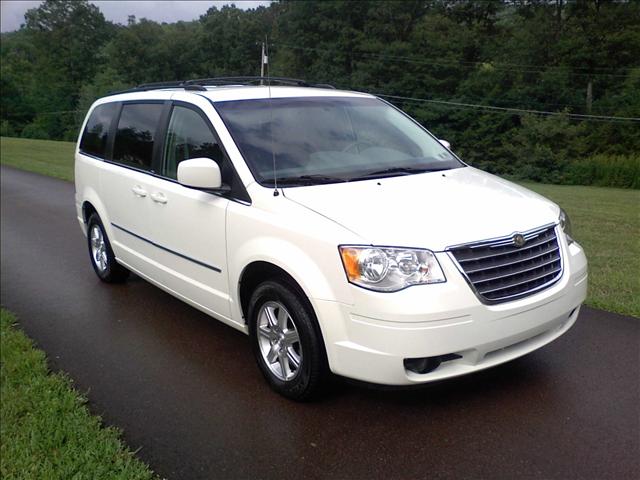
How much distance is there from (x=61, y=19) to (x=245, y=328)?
10593 cm

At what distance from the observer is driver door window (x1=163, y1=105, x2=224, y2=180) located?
14.1ft

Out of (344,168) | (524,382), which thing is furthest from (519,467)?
(344,168)

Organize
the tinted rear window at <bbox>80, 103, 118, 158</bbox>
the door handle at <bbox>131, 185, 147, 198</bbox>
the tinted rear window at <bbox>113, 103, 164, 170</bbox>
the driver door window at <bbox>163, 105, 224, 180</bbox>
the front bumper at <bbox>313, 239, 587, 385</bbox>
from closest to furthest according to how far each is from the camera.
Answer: the front bumper at <bbox>313, 239, 587, 385</bbox>, the driver door window at <bbox>163, 105, 224, 180</bbox>, the door handle at <bbox>131, 185, 147, 198</bbox>, the tinted rear window at <bbox>113, 103, 164, 170</bbox>, the tinted rear window at <bbox>80, 103, 118, 158</bbox>

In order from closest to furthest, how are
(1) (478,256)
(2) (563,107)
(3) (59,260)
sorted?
1. (1) (478,256)
2. (3) (59,260)
3. (2) (563,107)

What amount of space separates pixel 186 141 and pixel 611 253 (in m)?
4.96

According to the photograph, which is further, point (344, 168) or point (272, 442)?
point (344, 168)

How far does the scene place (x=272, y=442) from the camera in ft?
11.0

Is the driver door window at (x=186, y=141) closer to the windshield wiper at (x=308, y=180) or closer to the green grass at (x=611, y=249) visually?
the windshield wiper at (x=308, y=180)

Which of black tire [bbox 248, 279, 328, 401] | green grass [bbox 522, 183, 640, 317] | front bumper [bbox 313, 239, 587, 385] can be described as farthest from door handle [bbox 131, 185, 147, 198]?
green grass [bbox 522, 183, 640, 317]

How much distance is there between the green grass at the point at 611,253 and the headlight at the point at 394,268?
107 inches

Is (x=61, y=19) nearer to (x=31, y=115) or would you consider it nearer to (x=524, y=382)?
(x=31, y=115)

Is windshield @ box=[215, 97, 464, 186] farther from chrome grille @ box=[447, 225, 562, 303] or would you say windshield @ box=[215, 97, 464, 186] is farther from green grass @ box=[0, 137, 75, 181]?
green grass @ box=[0, 137, 75, 181]

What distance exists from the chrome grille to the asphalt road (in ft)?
2.02

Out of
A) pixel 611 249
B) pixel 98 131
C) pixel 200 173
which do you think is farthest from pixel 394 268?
pixel 611 249
